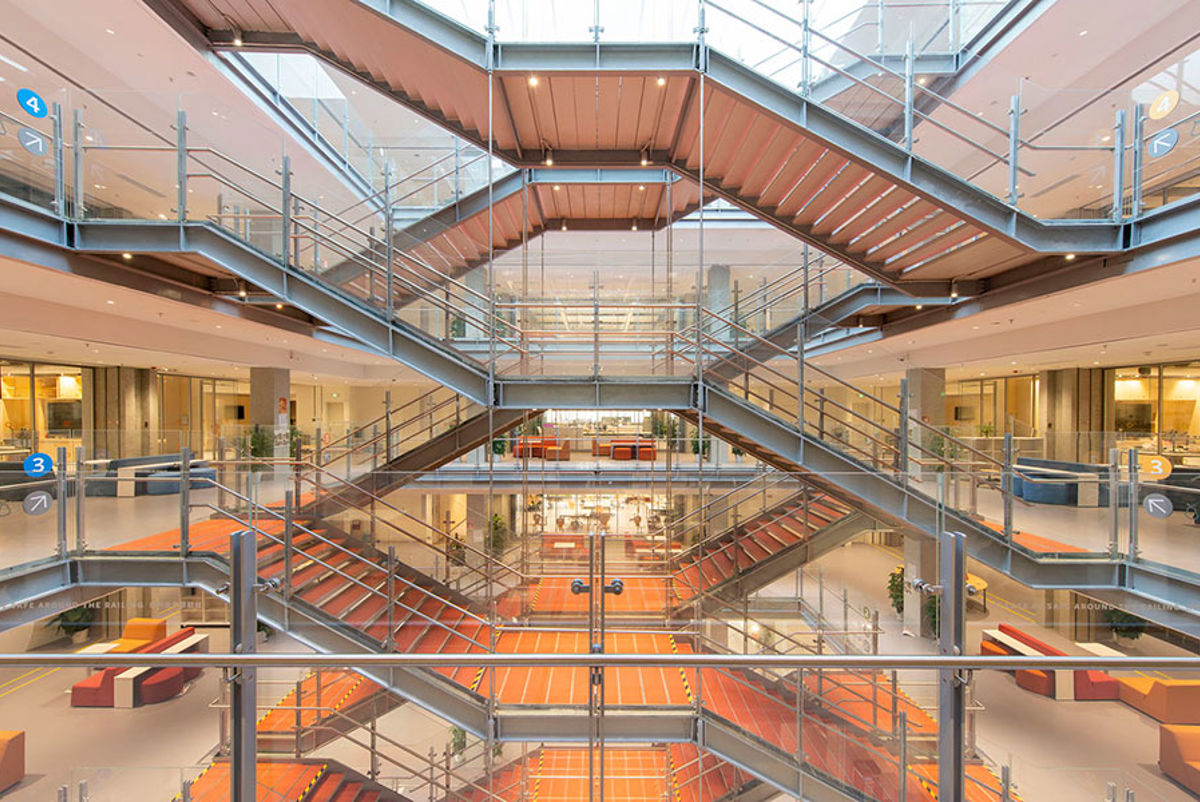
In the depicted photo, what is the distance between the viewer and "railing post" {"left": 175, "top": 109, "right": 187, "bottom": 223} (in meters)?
5.09

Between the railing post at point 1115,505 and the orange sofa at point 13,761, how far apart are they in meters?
7.27

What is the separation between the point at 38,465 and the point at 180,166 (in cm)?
321

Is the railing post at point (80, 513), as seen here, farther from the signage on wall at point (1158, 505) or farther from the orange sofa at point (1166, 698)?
the signage on wall at point (1158, 505)

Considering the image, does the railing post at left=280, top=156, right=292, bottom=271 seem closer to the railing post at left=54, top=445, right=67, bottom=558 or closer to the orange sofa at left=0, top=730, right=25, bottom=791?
the railing post at left=54, top=445, right=67, bottom=558

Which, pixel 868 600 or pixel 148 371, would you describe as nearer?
pixel 868 600

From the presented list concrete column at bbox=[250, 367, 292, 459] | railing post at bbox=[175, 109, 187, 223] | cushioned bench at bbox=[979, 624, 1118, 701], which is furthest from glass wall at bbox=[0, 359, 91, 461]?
cushioned bench at bbox=[979, 624, 1118, 701]

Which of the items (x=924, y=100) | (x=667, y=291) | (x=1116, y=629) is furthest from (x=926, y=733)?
(x=924, y=100)

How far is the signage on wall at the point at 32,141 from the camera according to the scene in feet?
14.8

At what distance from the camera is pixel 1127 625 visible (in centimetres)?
348

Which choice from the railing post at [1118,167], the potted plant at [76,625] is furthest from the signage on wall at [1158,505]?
the potted plant at [76,625]

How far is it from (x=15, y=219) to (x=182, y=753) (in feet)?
15.2

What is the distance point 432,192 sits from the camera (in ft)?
22.9

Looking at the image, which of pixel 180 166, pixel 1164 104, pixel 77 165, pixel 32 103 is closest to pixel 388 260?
pixel 180 166

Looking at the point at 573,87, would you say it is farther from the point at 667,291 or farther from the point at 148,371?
the point at 148,371
